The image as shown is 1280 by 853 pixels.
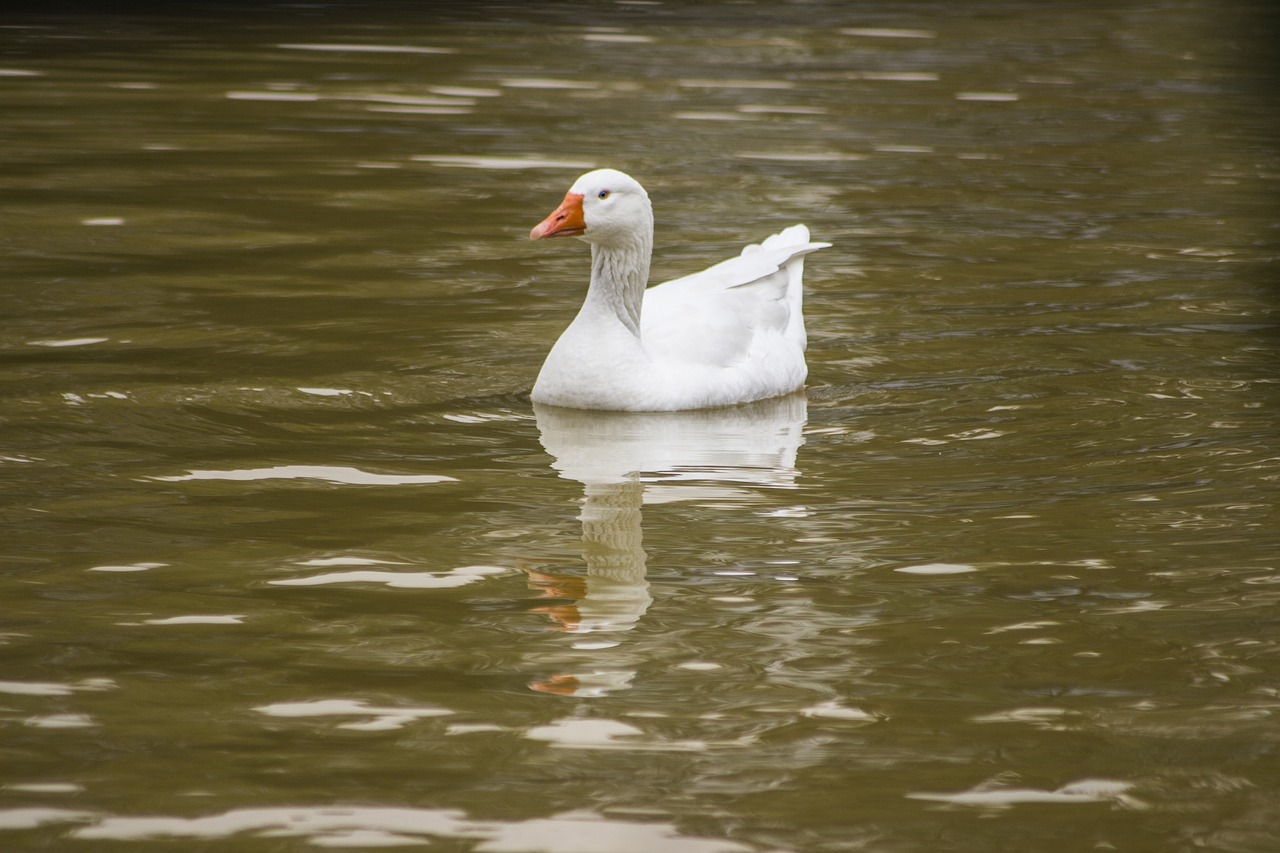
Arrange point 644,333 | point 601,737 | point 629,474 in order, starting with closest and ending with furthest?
point 601,737, point 629,474, point 644,333

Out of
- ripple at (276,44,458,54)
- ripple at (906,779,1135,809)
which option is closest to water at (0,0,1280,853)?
ripple at (906,779,1135,809)

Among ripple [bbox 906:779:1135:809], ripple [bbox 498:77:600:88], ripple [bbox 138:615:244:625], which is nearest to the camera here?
ripple [bbox 906:779:1135:809]

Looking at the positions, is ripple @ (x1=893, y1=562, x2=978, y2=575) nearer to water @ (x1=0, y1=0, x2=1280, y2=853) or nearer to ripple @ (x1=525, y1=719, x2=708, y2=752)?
water @ (x1=0, y1=0, x2=1280, y2=853)

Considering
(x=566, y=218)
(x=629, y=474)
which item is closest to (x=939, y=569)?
(x=629, y=474)

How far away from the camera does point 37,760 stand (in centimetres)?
476

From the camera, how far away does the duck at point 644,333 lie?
8.58 meters

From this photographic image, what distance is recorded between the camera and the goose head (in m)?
8.61

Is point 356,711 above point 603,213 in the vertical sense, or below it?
below

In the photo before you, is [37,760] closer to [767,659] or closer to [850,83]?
[767,659]

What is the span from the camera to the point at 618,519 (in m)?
6.91

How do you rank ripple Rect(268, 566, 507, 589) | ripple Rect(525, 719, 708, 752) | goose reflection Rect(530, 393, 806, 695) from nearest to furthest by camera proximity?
ripple Rect(525, 719, 708, 752)
goose reflection Rect(530, 393, 806, 695)
ripple Rect(268, 566, 507, 589)

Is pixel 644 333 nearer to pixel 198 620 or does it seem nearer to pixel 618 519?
pixel 618 519

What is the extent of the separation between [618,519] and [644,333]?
2290 millimetres

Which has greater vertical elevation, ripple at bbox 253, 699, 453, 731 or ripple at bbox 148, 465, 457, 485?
ripple at bbox 148, 465, 457, 485
